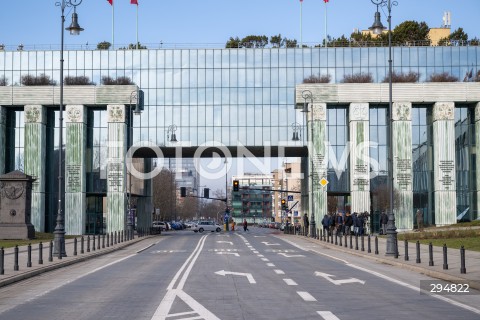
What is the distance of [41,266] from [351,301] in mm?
14031

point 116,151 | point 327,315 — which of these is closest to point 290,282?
point 327,315

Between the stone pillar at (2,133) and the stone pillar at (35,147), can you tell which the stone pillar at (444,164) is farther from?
the stone pillar at (2,133)

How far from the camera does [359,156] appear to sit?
71125 millimetres

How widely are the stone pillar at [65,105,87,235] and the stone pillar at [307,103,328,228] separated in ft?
68.6

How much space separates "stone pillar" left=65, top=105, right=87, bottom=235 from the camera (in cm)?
7031

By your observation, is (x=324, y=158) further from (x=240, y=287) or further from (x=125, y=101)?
(x=240, y=287)

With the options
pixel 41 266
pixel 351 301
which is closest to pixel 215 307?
pixel 351 301

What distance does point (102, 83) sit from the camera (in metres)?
76.3

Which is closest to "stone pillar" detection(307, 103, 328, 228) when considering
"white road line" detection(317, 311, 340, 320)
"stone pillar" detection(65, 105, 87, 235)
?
"stone pillar" detection(65, 105, 87, 235)

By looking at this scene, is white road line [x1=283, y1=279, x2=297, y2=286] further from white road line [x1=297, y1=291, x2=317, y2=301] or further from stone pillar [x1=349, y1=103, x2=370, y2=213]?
stone pillar [x1=349, y1=103, x2=370, y2=213]

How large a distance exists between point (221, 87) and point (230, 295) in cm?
6076

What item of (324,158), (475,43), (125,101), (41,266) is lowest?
(41,266)

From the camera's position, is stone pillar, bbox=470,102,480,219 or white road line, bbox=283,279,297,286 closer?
white road line, bbox=283,279,297,286

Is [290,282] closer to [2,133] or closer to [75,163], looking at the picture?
[75,163]
